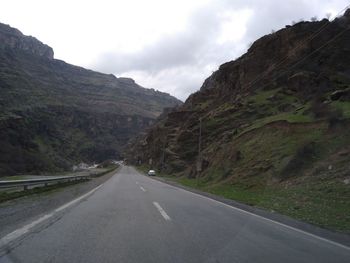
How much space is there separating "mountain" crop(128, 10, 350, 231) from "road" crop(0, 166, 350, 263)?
301 cm

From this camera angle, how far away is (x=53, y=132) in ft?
408

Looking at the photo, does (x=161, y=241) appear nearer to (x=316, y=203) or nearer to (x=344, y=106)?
(x=316, y=203)

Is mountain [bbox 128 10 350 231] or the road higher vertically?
mountain [bbox 128 10 350 231]

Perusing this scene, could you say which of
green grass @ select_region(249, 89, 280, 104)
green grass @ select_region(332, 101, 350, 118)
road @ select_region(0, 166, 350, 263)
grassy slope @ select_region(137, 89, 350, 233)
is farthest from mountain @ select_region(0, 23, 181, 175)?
road @ select_region(0, 166, 350, 263)

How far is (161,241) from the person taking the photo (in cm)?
861

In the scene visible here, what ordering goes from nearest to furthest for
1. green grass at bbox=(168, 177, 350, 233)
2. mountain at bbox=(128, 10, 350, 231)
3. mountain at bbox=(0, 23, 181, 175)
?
green grass at bbox=(168, 177, 350, 233) < mountain at bbox=(128, 10, 350, 231) < mountain at bbox=(0, 23, 181, 175)

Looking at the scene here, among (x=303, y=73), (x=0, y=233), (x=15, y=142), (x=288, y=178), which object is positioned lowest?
(x=0, y=233)

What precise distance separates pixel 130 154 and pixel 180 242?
17142cm

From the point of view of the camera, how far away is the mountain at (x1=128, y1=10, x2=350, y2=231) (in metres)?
22.1

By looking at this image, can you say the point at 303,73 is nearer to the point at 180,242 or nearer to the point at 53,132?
the point at 180,242

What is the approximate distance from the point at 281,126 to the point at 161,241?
2773cm

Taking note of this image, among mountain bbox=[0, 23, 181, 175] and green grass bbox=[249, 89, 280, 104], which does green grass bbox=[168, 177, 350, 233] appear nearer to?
green grass bbox=[249, 89, 280, 104]

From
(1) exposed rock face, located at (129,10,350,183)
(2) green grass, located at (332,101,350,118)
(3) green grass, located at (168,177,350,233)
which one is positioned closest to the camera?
(3) green grass, located at (168,177,350,233)

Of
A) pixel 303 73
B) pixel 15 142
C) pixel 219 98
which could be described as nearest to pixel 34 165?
pixel 15 142
